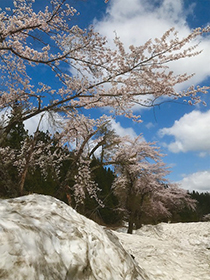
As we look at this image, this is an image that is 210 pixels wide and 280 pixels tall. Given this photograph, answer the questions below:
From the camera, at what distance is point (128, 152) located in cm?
1638

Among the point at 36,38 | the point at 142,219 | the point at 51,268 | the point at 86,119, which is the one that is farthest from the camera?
the point at 142,219

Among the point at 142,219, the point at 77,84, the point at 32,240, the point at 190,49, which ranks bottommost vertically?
the point at 142,219

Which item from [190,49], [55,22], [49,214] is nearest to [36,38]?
[55,22]

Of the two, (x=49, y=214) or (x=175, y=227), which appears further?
(x=175, y=227)

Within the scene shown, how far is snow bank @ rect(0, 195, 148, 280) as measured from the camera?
1270 mm

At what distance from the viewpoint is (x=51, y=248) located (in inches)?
60.6

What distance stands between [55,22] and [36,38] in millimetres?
636

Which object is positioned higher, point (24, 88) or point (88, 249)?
point (24, 88)

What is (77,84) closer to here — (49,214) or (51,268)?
(49,214)

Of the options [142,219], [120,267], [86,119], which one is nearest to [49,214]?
[120,267]

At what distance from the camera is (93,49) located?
560cm

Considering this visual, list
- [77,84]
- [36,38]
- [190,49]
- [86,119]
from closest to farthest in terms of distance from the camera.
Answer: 1. [36,38]
2. [190,49]
3. [77,84]
4. [86,119]

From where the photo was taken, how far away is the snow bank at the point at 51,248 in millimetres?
1270

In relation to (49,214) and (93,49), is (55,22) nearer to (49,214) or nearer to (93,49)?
(93,49)
